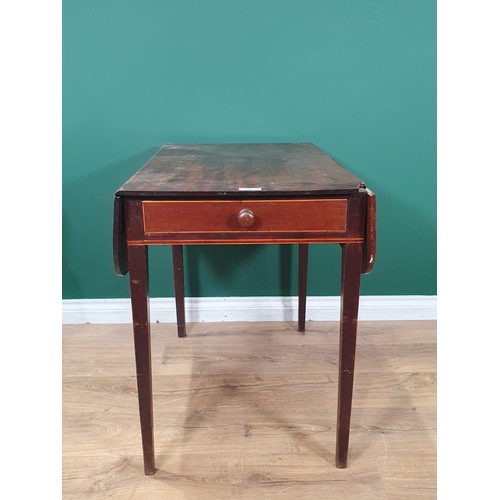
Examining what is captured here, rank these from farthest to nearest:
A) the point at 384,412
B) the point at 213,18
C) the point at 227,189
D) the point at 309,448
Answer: the point at 213,18, the point at 384,412, the point at 309,448, the point at 227,189

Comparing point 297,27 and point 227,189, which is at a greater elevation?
point 297,27

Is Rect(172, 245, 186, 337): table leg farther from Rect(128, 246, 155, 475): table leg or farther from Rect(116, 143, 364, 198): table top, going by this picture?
Rect(128, 246, 155, 475): table leg

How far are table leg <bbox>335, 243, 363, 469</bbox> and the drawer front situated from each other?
0.08 meters

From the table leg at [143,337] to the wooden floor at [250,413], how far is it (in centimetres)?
10

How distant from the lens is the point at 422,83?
198cm

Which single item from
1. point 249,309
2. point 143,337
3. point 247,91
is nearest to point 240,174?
point 143,337

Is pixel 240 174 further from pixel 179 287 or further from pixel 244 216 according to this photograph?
pixel 179 287

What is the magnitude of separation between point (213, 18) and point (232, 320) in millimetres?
1170

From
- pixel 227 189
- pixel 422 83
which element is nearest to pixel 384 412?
pixel 227 189

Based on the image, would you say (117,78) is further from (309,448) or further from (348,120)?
(309,448)

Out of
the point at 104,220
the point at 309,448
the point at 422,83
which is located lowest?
the point at 309,448

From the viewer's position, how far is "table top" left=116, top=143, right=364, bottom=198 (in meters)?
1.19

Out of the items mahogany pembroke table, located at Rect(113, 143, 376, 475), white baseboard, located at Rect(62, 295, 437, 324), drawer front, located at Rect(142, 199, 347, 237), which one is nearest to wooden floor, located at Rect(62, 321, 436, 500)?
white baseboard, located at Rect(62, 295, 437, 324)

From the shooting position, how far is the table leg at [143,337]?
1231 millimetres
